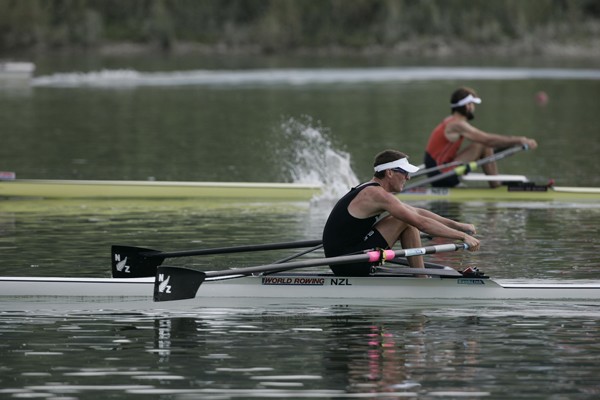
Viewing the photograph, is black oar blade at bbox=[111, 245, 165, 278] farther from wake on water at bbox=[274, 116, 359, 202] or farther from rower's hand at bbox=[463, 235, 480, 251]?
wake on water at bbox=[274, 116, 359, 202]

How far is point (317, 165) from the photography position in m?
25.7

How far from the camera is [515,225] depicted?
19547mm

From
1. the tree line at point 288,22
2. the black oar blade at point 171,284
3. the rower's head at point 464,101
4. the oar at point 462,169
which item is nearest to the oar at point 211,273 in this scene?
the black oar blade at point 171,284

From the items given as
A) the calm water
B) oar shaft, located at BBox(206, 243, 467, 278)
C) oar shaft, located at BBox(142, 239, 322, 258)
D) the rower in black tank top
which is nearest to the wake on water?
the calm water

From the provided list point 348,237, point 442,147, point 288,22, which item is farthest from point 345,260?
point 288,22

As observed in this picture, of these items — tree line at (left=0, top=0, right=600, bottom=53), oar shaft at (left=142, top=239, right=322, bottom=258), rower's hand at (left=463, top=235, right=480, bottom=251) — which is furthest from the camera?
tree line at (left=0, top=0, right=600, bottom=53)

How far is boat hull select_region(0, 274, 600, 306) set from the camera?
13477 millimetres

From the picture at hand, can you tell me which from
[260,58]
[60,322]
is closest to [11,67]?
[260,58]

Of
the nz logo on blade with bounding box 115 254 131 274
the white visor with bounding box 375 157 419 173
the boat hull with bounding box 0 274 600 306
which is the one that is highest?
the white visor with bounding box 375 157 419 173

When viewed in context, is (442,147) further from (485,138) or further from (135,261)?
(135,261)

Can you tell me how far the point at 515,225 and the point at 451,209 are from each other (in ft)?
5.52

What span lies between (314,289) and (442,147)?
8526 millimetres

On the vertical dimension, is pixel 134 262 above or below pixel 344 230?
below

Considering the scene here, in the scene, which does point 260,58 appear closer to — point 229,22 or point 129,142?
point 229,22
